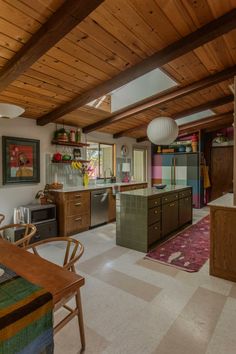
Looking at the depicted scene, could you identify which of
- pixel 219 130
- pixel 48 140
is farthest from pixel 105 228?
pixel 219 130

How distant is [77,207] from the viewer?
4324 mm

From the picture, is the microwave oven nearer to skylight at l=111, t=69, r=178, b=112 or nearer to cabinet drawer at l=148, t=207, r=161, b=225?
cabinet drawer at l=148, t=207, r=161, b=225

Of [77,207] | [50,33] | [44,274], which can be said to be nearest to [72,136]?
[77,207]

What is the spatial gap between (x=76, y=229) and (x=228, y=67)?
12.6 ft

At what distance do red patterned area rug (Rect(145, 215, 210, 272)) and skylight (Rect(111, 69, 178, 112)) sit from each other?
272 cm

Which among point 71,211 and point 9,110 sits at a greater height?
point 9,110

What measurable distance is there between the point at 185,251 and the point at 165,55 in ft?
9.16

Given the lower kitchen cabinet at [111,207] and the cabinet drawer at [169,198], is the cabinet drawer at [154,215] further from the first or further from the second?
the lower kitchen cabinet at [111,207]

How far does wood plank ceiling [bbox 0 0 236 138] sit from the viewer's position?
6.75 ft

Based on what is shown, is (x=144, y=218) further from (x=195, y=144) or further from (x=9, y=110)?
(x=195, y=144)

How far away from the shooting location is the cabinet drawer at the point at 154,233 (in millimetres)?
3473

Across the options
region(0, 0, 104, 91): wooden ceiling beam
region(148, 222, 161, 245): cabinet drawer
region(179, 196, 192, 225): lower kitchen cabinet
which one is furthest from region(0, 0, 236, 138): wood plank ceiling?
region(148, 222, 161, 245): cabinet drawer

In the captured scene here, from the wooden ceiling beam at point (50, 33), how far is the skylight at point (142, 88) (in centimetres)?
180

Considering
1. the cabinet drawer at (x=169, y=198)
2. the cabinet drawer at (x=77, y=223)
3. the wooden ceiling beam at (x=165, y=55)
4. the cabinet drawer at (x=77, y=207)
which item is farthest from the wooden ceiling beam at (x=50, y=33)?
the cabinet drawer at (x=169, y=198)
